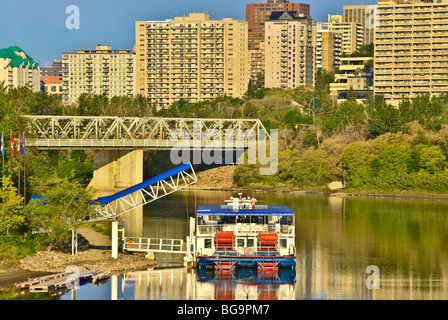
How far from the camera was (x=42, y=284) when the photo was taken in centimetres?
4381

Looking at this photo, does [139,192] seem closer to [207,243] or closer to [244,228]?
[244,228]

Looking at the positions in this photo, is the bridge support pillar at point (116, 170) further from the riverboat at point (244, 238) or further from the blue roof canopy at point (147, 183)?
the riverboat at point (244, 238)

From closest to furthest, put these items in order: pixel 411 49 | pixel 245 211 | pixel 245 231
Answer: pixel 245 231, pixel 245 211, pixel 411 49

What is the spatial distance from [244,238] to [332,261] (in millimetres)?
7281

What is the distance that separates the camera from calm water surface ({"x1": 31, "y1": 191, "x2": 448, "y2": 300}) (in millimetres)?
44906

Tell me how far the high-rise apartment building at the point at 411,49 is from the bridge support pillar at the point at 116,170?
245 ft

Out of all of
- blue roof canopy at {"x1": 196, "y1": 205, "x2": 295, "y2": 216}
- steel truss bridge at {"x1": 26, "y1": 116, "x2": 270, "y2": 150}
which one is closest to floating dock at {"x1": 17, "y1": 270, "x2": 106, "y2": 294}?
blue roof canopy at {"x1": 196, "y1": 205, "x2": 295, "y2": 216}

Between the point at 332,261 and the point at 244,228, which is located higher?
the point at 244,228

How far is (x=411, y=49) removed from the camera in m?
172

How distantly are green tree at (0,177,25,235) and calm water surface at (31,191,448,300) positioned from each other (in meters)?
8.23

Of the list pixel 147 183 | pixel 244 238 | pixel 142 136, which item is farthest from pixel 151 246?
pixel 142 136
